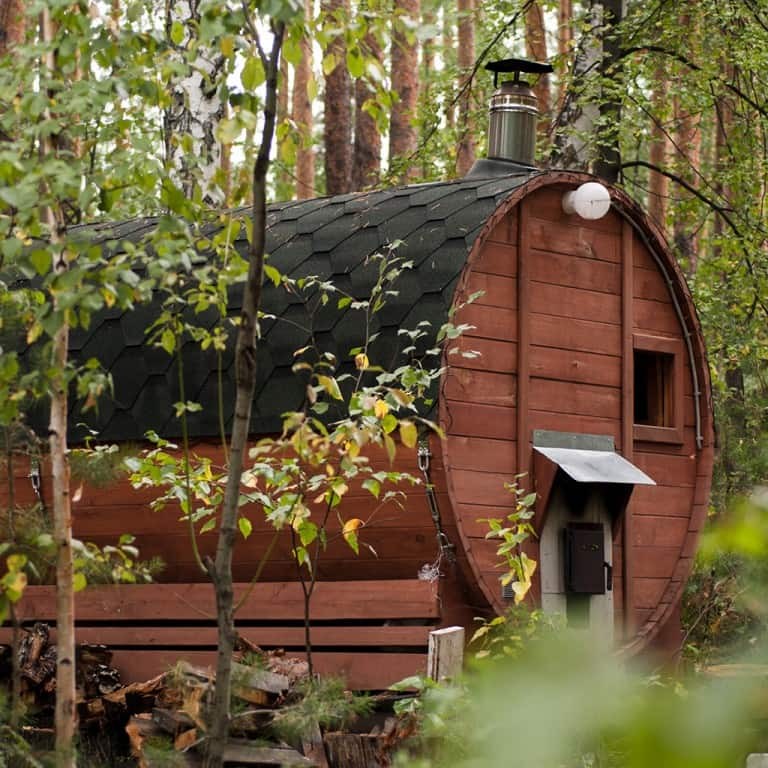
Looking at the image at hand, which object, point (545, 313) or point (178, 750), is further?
point (545, 313)

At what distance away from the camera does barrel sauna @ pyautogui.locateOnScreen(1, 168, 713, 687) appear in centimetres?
704

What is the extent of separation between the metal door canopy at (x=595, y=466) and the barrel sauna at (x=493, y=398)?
2 cm

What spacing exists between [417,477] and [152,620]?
2.02 m

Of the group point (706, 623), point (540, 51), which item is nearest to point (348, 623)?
point (706, 623)

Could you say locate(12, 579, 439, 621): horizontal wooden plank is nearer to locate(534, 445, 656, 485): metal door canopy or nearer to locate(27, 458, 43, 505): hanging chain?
locate(27, 458, 43, 505): hanging chain

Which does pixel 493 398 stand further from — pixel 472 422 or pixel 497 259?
pixel 497 259

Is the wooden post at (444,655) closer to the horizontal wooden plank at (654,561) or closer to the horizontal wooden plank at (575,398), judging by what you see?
the horizontal wooden plank at (575,398)

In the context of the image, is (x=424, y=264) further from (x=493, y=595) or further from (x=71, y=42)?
(x=71, y=42)

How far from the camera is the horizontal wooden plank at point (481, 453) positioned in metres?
7.05

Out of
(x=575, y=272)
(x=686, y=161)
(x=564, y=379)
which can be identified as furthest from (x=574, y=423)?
(x=686, y=161)

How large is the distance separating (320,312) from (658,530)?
8.75 ft

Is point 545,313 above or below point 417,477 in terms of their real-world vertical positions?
above

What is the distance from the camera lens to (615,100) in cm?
1280

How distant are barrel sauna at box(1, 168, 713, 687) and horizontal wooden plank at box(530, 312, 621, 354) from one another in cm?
1
